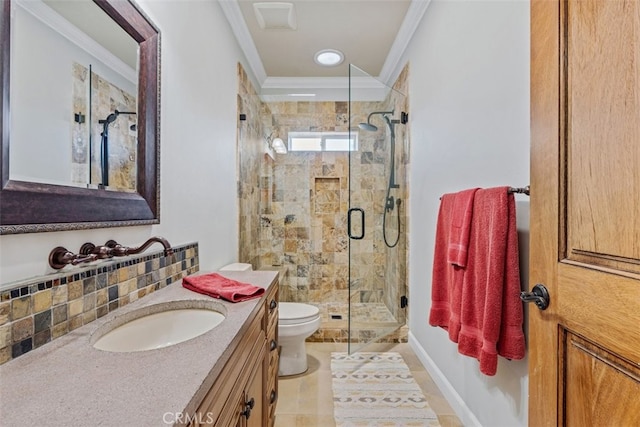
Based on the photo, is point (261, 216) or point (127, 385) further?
point (261, 216)

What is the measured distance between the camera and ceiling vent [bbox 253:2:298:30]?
2.21 metres

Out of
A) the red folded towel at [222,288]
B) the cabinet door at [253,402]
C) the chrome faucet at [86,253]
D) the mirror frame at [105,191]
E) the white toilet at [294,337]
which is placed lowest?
the white toilet at [294,337]

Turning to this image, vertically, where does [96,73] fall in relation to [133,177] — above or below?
above

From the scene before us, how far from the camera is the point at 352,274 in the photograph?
9.11 ft

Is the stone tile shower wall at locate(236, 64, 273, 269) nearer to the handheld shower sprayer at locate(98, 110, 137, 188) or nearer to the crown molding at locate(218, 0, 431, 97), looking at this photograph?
the crown molding at locate(218, 0, 431, 97)

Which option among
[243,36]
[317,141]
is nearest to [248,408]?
[243,36]

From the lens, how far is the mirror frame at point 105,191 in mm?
720

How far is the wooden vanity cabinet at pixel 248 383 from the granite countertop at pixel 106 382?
0.05 m

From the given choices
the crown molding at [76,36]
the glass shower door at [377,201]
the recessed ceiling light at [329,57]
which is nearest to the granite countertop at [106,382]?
the crown molding at [76,36]

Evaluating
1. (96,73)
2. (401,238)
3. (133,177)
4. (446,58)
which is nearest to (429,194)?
(401,238)

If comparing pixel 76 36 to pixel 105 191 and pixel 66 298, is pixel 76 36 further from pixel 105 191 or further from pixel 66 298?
pixel 66 298

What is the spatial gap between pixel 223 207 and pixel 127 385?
1770mm

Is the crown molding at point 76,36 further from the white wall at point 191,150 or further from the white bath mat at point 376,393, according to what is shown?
the white bath mat at point 376,393

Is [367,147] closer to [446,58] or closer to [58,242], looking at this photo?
[446,58]
